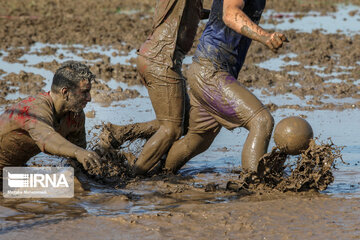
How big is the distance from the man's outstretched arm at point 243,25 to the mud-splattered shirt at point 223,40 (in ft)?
1.17

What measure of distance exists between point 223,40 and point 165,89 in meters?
0.76

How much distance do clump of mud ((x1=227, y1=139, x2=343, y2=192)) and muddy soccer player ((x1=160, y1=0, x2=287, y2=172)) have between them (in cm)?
10

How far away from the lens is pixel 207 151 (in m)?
7.97

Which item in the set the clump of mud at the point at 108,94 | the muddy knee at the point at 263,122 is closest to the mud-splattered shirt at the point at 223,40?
the muddy knee at the point at 263,122

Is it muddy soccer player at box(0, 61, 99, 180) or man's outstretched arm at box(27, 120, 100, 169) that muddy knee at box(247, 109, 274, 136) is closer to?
man's outstretched arm at box(27, 120, 100, 169)

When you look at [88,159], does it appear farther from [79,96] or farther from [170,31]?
[170,31]

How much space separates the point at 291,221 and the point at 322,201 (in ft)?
1.79

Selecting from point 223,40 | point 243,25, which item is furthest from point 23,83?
point 243,25

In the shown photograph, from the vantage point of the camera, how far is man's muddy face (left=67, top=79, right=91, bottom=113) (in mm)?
5965

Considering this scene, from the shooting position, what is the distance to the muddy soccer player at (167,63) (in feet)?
21.1

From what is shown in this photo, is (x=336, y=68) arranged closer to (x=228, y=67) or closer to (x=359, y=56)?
(x=359, y=56)

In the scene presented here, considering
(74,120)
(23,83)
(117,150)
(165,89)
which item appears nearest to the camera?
(74,120)

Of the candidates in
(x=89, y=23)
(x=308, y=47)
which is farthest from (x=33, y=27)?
(x=308, y=47)

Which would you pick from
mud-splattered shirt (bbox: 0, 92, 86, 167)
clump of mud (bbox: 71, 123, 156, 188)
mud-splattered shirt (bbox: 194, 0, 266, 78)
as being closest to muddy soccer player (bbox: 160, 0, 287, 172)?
mud-splattered shirt (bbox: 194, 0, 266, 78)
